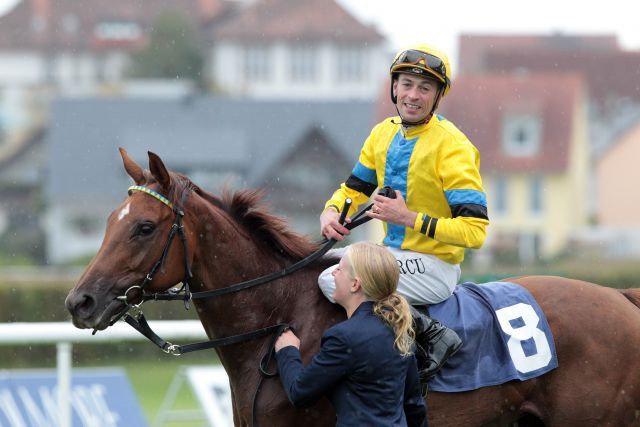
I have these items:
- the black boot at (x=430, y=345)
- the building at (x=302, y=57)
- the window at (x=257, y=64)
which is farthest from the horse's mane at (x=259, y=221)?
the window at (x=257, y=64)

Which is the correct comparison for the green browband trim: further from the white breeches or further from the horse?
the white breeches

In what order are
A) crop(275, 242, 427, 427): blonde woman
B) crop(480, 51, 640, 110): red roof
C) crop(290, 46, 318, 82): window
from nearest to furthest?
crop(275, 242, 427, 427): blonde woman, crop(480, 51, 640, 110): red roof, crop(290, 46, 318, 82): window

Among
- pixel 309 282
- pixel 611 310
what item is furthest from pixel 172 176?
pixel 611 310

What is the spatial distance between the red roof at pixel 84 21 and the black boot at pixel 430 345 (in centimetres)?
8022

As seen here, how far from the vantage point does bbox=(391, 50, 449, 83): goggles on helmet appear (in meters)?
4.40

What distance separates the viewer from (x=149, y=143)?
2160 inches

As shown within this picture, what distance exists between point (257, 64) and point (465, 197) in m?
72.0

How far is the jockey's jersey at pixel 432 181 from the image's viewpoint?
13.9ft

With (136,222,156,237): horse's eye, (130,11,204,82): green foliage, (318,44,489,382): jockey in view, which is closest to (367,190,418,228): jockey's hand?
(318,44,489,382): jockey

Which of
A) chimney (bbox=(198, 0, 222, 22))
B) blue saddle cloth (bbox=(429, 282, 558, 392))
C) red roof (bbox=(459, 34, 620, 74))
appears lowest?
red roof (bbox=(459, 34, 620, 74))

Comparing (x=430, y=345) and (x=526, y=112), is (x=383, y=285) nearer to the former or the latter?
(x=430, y=345)

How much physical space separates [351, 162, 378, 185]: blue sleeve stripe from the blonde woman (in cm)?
86

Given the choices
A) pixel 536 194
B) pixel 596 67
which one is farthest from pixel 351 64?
pixel 536 194

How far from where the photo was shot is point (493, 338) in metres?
4.59
